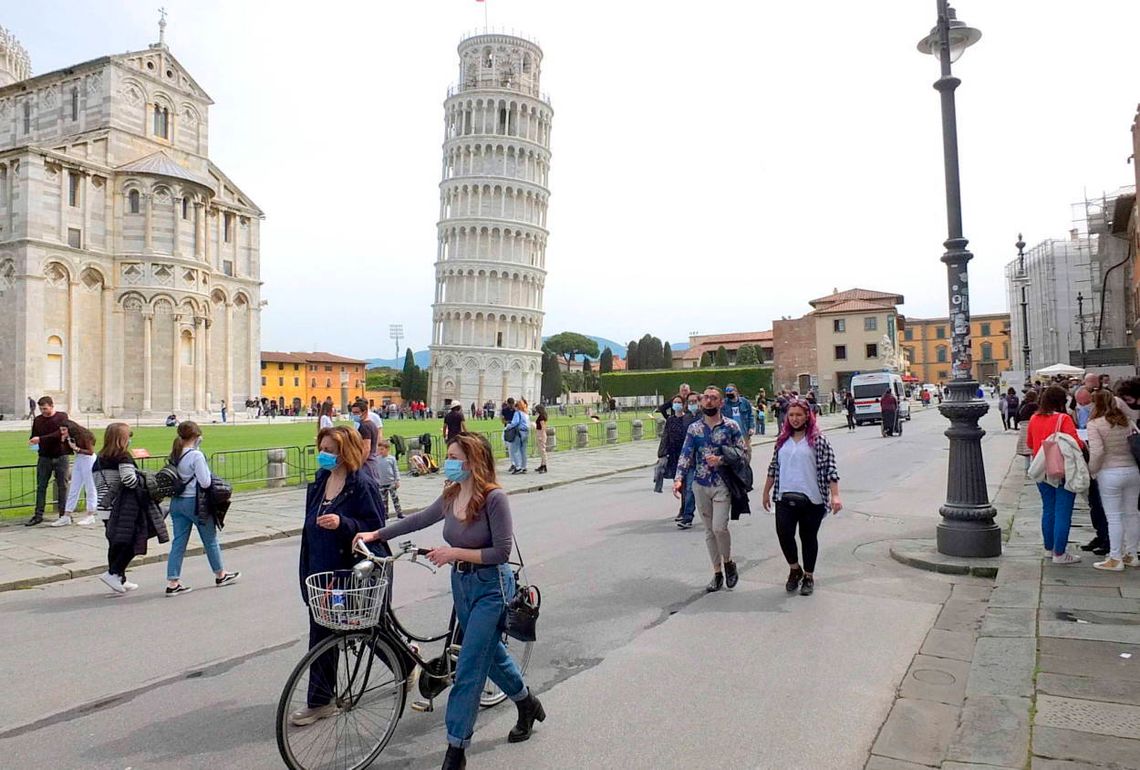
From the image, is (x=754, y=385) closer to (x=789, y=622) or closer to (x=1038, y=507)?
(x=1038, y=507)

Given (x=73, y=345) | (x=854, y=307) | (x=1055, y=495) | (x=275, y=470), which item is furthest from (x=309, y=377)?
(x=1055, y=495)

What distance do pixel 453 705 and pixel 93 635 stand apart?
14.2ft

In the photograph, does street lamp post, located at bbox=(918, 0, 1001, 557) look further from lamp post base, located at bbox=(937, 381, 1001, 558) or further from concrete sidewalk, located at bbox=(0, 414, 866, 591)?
concrete sidewalk, located at bbox=(0, 414, 866, 591)

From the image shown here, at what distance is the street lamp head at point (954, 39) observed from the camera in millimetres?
8273

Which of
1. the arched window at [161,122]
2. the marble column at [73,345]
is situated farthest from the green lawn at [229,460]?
the arched window at [161,122]

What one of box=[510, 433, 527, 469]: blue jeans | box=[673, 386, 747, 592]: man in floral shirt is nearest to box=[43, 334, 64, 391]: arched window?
box=[510, 433, 527, 469]: blue jeans

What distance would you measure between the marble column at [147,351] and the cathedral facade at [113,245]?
0.29 ft

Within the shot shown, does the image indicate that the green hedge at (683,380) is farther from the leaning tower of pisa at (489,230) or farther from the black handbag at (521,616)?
the black handbag at (521,616)

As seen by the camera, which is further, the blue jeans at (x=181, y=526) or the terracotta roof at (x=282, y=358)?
the terracotta roof at (x=282, y=358)

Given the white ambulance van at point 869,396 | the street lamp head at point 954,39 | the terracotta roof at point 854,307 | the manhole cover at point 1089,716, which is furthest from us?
the terracotta roof at point 854,307

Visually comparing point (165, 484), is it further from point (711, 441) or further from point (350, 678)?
point (711, 441)

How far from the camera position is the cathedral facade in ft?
155

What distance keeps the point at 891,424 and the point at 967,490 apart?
23.0 meters

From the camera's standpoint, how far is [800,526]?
23.4ft
